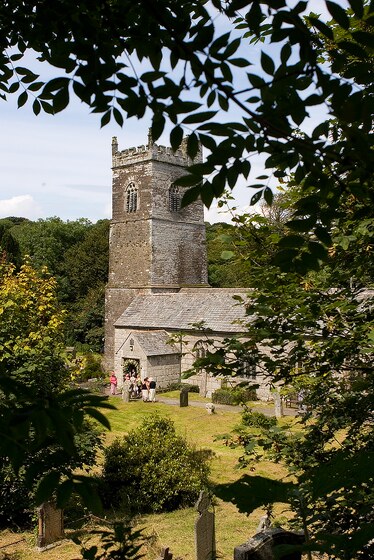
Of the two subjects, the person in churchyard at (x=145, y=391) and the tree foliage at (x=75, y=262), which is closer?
the person in churchyard at (x=145, y=391)

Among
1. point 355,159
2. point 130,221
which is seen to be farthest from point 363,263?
point 130,221

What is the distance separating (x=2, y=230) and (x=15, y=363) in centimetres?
4710

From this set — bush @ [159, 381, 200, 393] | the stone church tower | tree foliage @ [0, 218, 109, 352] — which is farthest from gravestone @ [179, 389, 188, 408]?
tree foliage @ [0, 218, 109, 352]

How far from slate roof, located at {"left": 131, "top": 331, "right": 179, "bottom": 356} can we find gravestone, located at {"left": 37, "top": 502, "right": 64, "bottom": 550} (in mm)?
16758

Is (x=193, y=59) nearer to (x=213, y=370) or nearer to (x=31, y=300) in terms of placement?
(x=213, y=370)

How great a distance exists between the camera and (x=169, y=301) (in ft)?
98.8

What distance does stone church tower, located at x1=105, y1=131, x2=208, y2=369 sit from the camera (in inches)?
1308

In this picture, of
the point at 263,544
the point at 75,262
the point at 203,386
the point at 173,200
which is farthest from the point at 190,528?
the point at 75,262

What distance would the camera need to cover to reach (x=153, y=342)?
89.1 feet

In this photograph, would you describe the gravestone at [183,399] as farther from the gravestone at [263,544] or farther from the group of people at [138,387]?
the gravestone at [263,544]

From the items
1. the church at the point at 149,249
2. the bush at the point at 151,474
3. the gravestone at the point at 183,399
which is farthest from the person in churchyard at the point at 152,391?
the bush at the point at 151,474

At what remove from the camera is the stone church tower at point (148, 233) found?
109 feet

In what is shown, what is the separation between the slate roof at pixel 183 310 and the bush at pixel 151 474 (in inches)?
540

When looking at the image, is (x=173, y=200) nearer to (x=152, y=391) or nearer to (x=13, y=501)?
(x=152, y=391)
